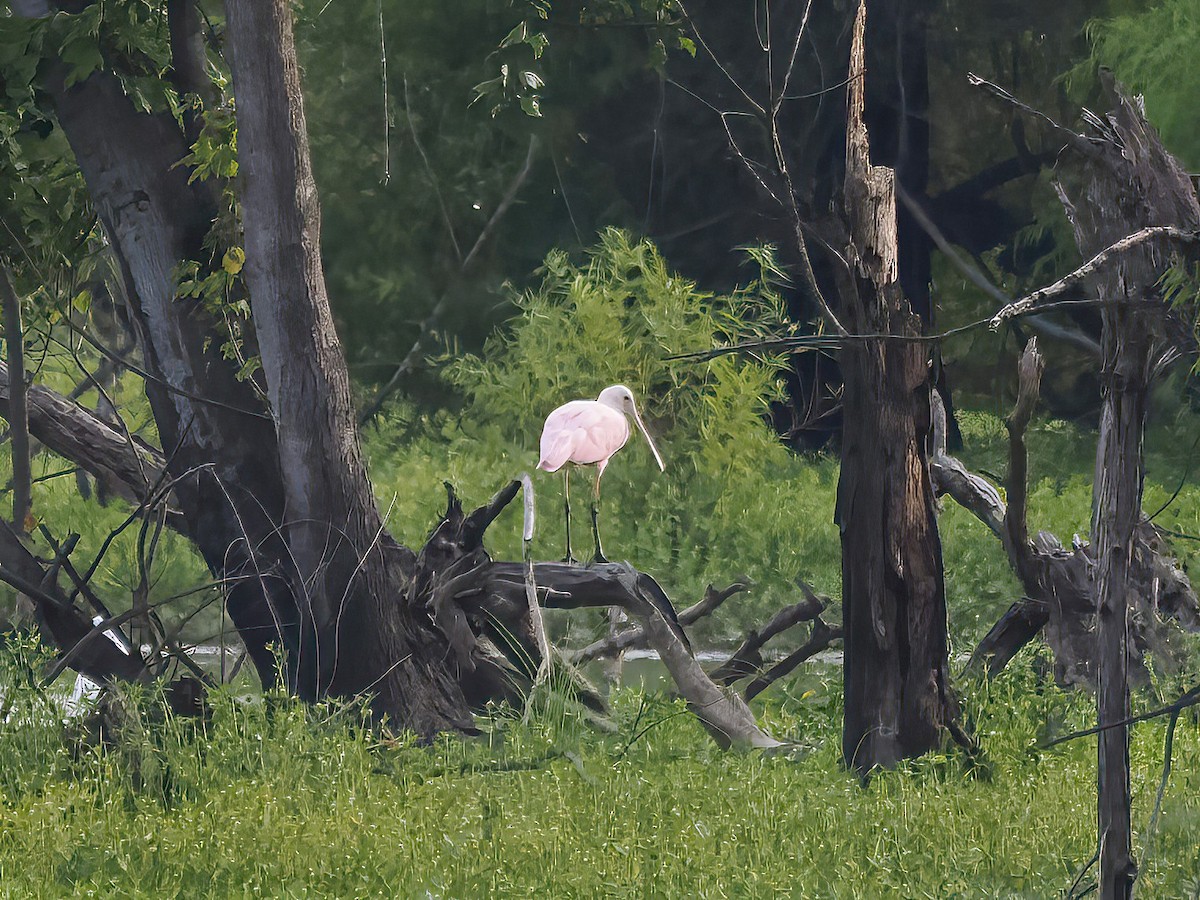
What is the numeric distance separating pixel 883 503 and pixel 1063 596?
1401 millimetres

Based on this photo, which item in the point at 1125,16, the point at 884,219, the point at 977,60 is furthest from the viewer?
the point at 977,60

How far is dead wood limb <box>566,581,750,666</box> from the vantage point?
804 cm

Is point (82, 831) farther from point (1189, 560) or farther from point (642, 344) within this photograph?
point (642, 344)

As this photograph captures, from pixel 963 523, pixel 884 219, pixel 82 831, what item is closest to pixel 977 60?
pixel 963 523

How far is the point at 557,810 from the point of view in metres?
5.85

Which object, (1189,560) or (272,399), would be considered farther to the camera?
(1189,560)

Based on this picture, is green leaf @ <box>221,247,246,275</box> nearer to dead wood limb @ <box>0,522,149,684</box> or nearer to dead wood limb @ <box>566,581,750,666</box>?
dead wood limb @ <box>0,522,149,684</box>

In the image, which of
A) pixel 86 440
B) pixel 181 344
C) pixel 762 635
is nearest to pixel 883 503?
pixel 762 635

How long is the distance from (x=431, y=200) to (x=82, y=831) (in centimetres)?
1112

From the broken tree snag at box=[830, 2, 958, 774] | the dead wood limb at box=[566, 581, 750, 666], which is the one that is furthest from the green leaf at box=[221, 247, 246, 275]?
the broken tree snag at box=[830, 2, 958, 774]

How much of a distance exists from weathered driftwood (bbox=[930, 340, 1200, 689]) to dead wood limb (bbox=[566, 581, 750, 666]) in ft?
4.38

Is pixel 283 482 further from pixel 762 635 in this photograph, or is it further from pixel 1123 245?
pixel 1123 245

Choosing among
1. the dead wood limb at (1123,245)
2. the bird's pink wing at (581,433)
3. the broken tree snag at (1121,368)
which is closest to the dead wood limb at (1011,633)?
the bird's pink wing at (581,433)

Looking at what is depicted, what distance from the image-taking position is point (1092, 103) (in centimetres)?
1577
